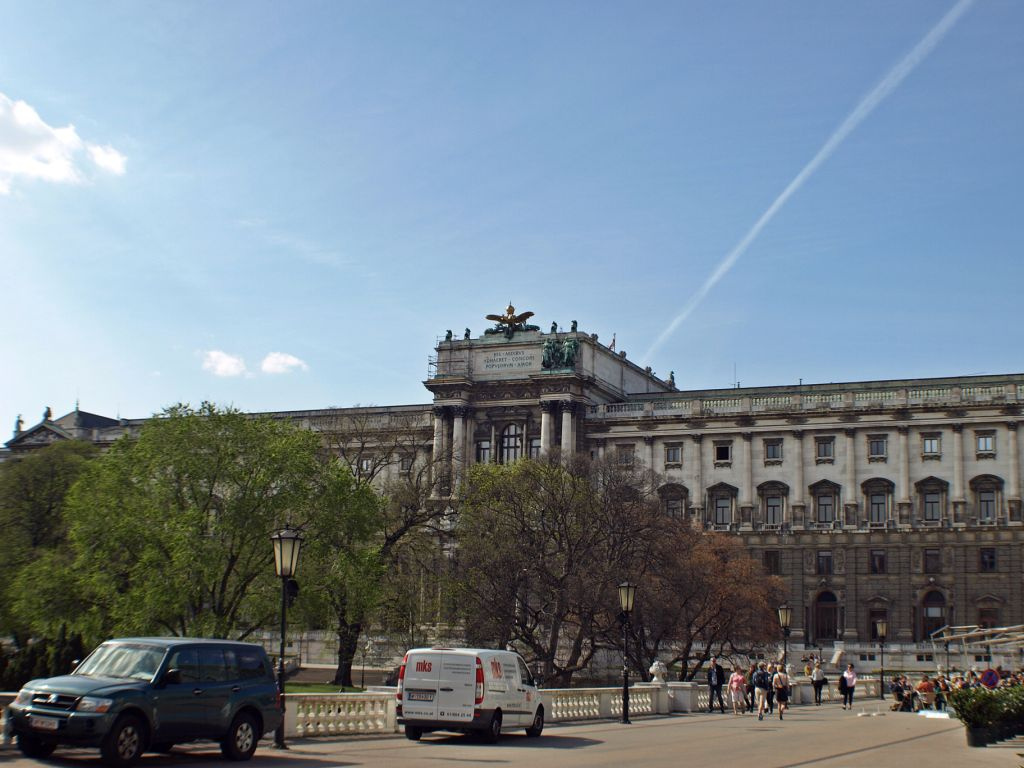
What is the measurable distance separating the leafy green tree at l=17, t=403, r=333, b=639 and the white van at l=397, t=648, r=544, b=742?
21160 millimetres

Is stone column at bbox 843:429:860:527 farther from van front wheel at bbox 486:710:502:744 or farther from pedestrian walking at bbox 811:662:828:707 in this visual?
van front wheel at bbox 486:710:502:744

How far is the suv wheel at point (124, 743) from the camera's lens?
21859 mm

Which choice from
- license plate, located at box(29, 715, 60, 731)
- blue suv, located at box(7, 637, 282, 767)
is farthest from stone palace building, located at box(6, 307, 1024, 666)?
license plate, located at box(29, 715, 60, 731)

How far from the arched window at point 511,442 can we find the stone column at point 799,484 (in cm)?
2225

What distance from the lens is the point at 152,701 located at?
23016 millimetres

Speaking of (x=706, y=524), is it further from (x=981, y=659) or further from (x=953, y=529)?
(x=981, y=659)

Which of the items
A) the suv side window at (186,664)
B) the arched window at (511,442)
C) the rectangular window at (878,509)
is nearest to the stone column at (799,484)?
the rectangular window at (878,509)

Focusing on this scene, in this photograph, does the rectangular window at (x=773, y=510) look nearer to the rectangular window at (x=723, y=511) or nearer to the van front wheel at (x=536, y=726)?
the rectangular window at (x=723, y=511)

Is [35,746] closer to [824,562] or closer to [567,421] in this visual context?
[824,562]

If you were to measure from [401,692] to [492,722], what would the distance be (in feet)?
8.22

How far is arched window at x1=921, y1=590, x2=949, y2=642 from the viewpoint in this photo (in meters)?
93.5

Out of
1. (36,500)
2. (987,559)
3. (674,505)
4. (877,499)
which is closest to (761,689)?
(36,500)

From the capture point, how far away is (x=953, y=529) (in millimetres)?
94375

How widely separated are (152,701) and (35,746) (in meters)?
2.16
